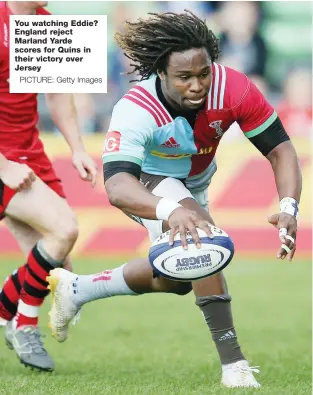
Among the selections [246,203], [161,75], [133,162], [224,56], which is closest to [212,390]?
[133,162]

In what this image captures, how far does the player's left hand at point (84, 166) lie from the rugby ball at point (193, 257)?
139 centimetres

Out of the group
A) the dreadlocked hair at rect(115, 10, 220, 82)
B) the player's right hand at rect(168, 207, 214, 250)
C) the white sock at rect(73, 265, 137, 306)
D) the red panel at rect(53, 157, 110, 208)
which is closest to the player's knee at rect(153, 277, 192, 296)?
the white sock at rect(73, 265, 137, 306)

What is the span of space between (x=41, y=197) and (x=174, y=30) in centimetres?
134

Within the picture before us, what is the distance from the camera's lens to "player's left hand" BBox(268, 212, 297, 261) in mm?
Result: 4895

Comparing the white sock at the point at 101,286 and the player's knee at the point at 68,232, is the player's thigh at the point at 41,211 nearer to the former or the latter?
the player's knee at the point at 68,232

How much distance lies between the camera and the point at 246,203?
1209 cm

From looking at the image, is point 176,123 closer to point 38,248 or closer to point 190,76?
point 190,76

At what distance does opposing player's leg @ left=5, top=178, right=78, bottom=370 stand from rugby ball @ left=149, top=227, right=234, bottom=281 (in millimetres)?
1172

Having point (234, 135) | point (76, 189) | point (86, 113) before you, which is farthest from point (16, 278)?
point (86, 113)

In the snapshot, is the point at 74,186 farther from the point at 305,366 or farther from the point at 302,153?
the point at 305,366

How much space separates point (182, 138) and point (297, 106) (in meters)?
8.09

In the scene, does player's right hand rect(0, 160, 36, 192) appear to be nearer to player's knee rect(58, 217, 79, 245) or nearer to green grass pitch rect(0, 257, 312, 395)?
player's knee rect(58, 217, 79, 245)

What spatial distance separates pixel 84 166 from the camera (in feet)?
20.4

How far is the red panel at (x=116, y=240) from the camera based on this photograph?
476 inches
